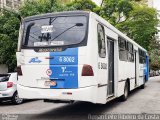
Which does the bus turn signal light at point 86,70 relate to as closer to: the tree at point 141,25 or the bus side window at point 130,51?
the bus side window at point 130,51

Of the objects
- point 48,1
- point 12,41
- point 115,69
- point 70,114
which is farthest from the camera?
point 48,1

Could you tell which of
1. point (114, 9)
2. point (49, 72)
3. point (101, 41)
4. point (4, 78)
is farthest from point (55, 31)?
point (114, 9)

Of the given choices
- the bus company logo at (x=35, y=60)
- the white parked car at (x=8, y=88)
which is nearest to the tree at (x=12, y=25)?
the white parked car at (x=8, y=88)

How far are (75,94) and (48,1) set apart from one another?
1484cm

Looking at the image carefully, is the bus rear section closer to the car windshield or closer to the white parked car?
the white parked car

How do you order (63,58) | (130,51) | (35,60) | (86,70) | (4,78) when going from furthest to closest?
(130,51)
(4,78)
(35,60)
(63,58)
(86,70)

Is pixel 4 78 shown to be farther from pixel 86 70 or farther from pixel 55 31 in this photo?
pixel 86 70

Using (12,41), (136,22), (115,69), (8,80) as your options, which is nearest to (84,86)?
(115,69)

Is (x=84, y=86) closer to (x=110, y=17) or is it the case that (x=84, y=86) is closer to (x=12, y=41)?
Result: (x=12, y=41)

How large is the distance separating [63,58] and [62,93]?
3.24 feet

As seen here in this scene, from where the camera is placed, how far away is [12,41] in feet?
70.2

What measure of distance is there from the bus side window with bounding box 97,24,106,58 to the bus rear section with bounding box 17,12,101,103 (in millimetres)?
615

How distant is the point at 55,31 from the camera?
9.80 m

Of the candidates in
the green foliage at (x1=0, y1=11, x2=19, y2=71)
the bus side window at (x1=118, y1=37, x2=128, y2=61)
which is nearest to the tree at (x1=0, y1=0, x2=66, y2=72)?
the green foliage at (x1=0, y1=11, x2=19, y2=71)
